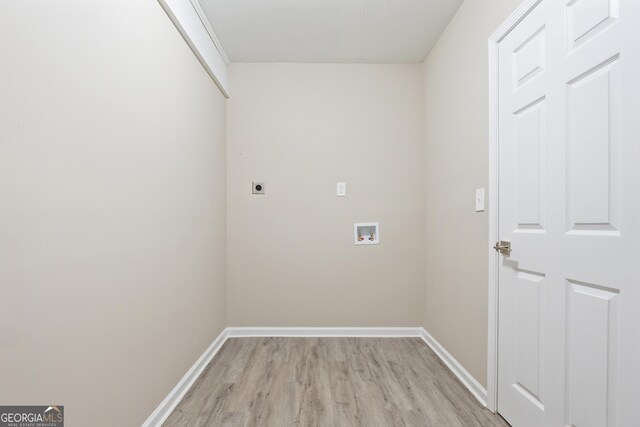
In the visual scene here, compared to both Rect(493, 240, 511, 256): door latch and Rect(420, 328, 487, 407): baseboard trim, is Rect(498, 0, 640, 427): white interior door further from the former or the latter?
Rect(420, 328, 487, 407): baseboard trim

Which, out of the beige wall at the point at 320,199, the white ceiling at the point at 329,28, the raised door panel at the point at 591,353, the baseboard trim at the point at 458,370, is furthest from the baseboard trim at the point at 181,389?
the white ceiling at the point at 329,28

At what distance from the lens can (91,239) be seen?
1.22 metres

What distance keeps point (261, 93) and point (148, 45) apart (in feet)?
4.97

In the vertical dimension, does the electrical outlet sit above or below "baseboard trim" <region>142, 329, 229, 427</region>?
above

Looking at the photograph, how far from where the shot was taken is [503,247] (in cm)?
177

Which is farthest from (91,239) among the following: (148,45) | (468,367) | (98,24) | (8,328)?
(468,367)

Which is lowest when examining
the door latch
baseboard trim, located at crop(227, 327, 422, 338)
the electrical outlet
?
baseboard trim, located at crop(227, 327, 422, 338)

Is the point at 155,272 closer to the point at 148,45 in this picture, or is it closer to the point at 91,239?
the point at 91,239

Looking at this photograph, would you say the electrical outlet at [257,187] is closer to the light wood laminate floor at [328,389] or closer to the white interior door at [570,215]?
the light wood laminate floor at [328,389]

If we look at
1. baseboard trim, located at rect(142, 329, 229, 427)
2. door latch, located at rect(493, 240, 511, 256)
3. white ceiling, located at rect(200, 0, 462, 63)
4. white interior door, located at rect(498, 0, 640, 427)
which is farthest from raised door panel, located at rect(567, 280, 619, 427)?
white ceiling, located at rect(200, 0, 462, 63)

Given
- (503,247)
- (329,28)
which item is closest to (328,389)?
(503,247)

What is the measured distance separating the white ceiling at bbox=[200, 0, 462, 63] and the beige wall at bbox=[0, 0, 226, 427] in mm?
639

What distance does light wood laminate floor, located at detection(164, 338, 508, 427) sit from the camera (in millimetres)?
1781

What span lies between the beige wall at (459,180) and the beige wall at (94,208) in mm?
1847
